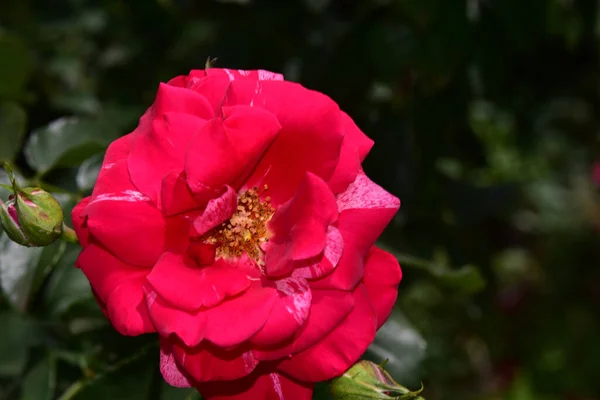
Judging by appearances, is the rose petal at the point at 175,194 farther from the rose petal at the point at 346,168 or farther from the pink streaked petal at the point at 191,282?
the rose petal at the point at 346,168

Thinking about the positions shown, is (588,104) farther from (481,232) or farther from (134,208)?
(134,208)

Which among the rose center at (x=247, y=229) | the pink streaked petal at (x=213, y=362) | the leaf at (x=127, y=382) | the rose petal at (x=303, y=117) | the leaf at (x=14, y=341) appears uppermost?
the rose petal at (x=303, y=117)

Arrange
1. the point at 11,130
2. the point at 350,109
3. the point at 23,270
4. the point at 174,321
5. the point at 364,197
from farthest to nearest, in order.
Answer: the point at 350,109 < the point at 11,130 < the point at 23,270 < the point at 364,197 < the point at 174,321

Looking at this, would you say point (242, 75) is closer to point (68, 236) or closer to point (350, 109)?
point (68, 236)

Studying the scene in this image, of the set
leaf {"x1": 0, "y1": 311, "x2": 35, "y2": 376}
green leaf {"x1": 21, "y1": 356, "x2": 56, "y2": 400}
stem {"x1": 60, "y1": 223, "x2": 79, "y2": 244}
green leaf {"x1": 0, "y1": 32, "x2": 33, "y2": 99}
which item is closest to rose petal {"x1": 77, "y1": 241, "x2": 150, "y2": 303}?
stem {"x1": 60, "y1": 223, "x2": 79, "y2": 244}

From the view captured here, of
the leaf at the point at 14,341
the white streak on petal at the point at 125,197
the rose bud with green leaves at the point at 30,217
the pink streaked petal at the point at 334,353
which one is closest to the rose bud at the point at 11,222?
the rose bud with green leaves at the point at 30,217

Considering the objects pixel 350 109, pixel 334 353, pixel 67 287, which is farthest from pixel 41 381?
pixel 350 109

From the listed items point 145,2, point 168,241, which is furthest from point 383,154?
point 168,241
